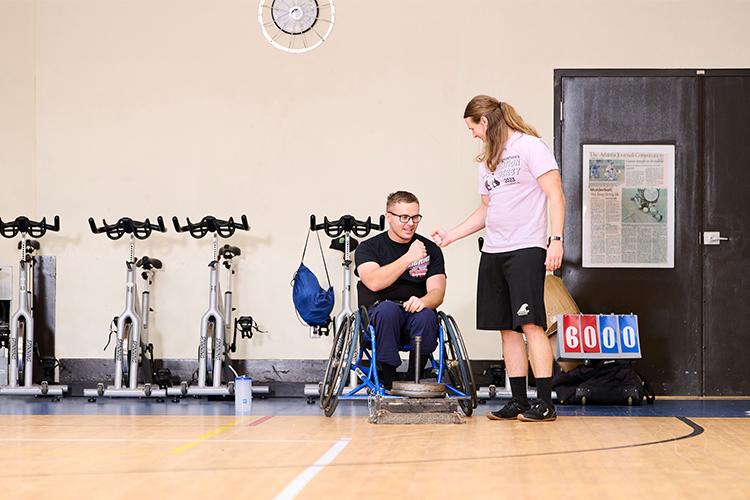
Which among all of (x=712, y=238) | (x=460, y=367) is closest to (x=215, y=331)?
(x=460, y=367)

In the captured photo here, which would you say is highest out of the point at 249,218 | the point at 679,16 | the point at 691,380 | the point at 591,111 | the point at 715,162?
the point at 679,16

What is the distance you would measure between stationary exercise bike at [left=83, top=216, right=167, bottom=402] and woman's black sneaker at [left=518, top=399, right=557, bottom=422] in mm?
2268

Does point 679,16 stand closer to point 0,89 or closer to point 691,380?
point 691,380

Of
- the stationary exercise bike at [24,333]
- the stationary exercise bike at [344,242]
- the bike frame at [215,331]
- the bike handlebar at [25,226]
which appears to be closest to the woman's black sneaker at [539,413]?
the stationary exercise bike at [344,242]

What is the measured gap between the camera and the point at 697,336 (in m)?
4.66

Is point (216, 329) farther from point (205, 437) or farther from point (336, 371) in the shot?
point (205, 437)

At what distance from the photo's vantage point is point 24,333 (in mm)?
4504

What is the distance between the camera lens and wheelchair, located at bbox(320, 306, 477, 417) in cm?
310

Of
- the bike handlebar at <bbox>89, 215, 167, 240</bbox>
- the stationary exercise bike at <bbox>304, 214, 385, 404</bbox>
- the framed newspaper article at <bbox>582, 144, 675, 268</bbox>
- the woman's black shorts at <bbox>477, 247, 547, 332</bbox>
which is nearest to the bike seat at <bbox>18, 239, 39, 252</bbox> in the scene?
the bike handlebar at <bbox>89, 215, 167, 240</bbox>

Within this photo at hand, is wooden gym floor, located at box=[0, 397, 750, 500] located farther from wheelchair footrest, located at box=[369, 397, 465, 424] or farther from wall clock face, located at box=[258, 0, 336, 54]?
wall clock face, located at box=[258, 0, 336, 54]

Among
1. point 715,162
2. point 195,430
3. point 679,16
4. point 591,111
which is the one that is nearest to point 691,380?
point 715,162

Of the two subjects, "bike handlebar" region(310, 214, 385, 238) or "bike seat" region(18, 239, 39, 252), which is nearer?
"bike handlebar" region(310, 214, 385, 238)

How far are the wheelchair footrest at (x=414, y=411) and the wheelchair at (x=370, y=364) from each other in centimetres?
9

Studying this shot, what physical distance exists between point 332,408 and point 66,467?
1.46m
